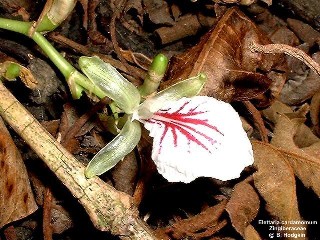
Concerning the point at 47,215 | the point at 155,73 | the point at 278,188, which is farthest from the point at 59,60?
the point at 278,188

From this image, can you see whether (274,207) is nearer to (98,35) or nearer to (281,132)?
(281,132)

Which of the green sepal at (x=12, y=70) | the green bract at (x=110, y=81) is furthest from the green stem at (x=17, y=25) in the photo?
the green bract at (x=110, y=81)

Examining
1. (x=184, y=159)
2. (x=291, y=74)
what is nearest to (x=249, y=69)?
(x=291, y=74)

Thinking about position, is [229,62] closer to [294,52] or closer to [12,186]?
[294,52]

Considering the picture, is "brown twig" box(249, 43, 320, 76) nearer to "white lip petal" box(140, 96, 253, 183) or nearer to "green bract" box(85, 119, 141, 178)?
"white lip petal" box(140, 96, 253, 183)

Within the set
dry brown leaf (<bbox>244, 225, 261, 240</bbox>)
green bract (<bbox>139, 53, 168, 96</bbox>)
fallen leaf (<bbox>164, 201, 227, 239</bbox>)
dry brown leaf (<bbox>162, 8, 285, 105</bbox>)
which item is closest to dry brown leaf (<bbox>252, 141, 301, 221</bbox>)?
dry brown leaf (<bbox>244, 225, 261, 240</bbox>)
